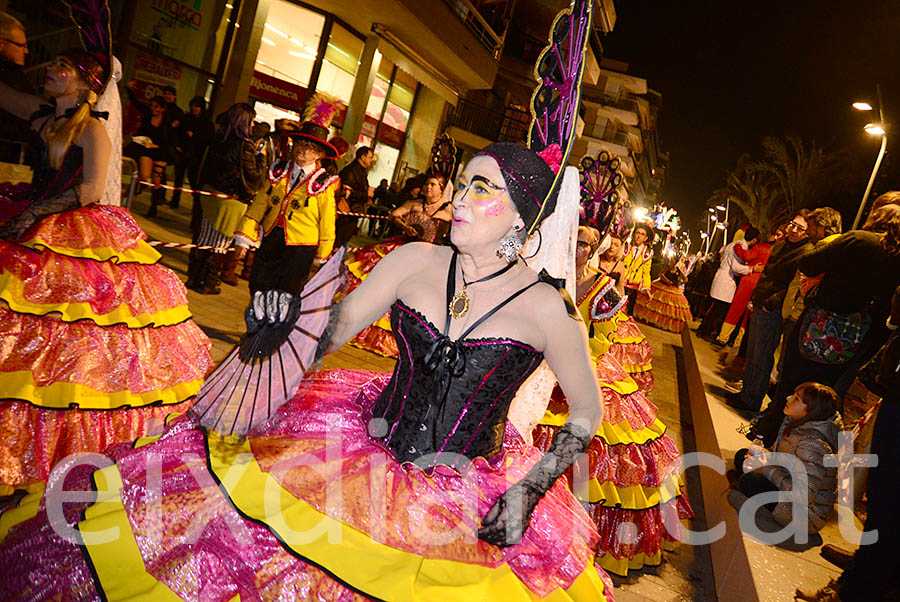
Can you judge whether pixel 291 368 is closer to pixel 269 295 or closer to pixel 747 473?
pixel 269 295

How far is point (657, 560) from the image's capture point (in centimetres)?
429

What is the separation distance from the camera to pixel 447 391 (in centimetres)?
241

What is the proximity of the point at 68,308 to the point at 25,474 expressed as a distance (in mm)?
927

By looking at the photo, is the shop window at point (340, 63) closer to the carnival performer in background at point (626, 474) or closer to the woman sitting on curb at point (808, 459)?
the carnival performer in background at point (626, 474)

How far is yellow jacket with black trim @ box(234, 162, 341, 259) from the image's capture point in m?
6.01

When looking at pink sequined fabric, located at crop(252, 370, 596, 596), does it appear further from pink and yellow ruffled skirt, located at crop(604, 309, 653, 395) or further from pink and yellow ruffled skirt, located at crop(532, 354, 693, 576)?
pink and yellow ruffled skirt, located at crop(604, 309, 653, 395)

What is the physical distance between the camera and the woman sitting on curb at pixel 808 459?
4.35 m

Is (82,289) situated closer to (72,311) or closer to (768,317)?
(72,311)

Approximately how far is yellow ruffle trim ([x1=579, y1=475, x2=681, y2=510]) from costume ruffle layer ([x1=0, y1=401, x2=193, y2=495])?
2734 mm

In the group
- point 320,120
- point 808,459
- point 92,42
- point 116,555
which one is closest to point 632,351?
point 808,459

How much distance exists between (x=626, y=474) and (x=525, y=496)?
2473 mm

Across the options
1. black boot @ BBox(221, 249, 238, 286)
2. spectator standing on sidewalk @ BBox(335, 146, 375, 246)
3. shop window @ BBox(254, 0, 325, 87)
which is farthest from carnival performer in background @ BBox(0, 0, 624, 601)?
shop window @ BBox(254, 0, 325, 87)

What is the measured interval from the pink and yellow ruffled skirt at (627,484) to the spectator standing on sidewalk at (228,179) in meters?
5.30

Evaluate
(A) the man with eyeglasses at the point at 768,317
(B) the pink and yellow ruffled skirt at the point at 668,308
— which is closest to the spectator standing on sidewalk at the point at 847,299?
(A) the man with eyeglasses at the point at 768,317
